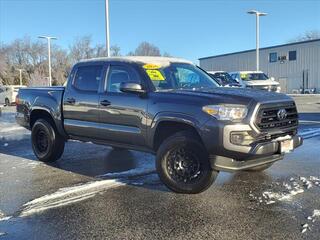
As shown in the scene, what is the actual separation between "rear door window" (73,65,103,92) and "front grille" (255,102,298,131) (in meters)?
2.92

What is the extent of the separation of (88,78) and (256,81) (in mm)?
18894

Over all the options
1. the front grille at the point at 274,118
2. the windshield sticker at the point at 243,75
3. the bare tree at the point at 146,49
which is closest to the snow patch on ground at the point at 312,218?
the front grille at the point at 274,118

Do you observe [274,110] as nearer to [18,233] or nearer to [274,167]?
[274,167]

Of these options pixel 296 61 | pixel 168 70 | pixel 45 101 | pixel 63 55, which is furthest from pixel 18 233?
pixel 63 55

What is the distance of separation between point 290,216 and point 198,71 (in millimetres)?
3295

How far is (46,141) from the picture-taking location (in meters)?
8.64

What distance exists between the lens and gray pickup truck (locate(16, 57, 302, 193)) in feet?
18.5

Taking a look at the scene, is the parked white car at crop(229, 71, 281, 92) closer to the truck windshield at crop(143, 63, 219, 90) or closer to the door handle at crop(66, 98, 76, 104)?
the truck windshield at crop(143, 63, 219, 90)

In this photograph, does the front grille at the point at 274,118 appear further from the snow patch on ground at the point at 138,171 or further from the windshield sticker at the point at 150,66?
the snow patch on ground at the point at 138,171

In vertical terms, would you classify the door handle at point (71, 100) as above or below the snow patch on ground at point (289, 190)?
above

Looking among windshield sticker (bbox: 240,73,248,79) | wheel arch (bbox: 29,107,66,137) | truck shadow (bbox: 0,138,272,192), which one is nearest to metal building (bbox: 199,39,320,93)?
windshield sticker (bbox: 240,73,248,79)

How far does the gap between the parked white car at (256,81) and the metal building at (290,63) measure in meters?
29.9

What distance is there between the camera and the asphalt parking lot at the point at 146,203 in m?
4.69

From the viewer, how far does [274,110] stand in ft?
19.3
